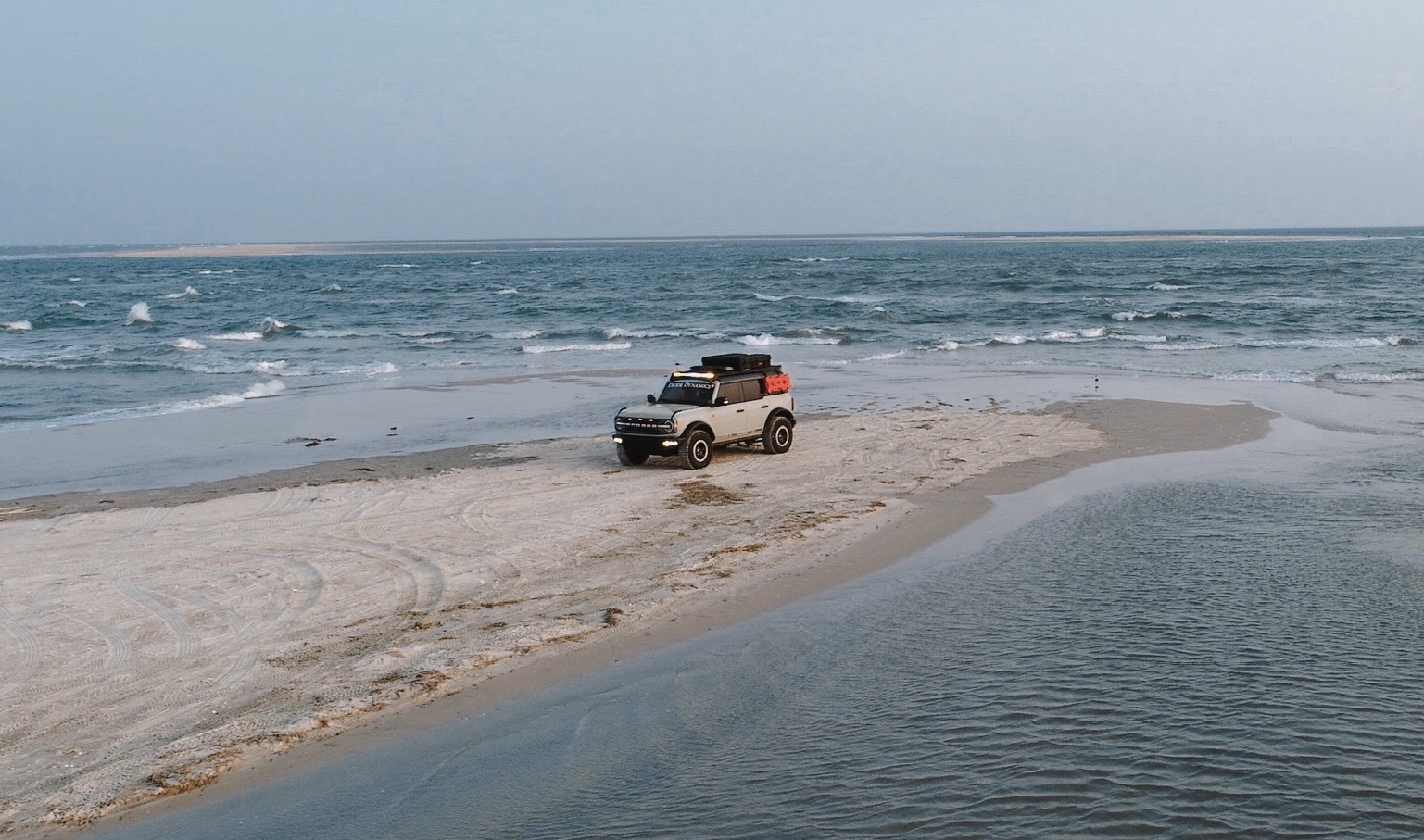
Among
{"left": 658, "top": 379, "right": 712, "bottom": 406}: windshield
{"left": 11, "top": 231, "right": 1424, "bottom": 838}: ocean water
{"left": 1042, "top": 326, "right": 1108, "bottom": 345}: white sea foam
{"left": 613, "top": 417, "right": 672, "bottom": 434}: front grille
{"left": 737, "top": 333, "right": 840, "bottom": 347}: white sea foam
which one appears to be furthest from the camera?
{"left": 1042, "top": 326, "right": 1108, "bottom": 345}: white sea foam

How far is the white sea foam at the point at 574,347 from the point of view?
140 feet

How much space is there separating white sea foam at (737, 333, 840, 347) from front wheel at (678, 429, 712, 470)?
75.9ft

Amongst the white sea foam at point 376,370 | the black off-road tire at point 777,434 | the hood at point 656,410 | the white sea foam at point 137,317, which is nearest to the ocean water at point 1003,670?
the white sea foam at point 376,370

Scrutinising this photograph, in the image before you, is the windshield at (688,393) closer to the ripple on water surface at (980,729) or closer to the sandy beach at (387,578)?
the sandy beach at (387,578)

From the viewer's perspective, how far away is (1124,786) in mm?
7246

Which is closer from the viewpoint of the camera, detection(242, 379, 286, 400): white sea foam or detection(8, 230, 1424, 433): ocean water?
detection(242, 379, 286, 400): white sea foam

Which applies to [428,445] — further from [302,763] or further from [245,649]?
[302,763]

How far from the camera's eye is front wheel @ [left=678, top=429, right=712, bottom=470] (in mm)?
19078

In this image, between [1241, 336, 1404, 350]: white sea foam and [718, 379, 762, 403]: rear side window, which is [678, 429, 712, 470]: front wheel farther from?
[1241, 336, 1404, 350]: white sea foam

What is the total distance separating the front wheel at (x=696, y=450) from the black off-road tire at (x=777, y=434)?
132 centimetres

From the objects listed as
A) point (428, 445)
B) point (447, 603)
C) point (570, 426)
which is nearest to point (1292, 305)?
Result: point (570, 426)

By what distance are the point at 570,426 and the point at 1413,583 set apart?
16.3 metres

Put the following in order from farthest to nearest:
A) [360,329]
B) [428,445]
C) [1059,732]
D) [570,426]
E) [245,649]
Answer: [360,329] → [570,426] → [428,445] → [245,649] → [1059,732]

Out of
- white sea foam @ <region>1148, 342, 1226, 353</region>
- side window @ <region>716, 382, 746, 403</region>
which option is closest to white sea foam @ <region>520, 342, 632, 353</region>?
white sea foam @ <region>1148, 342, 1226, 353</region>
